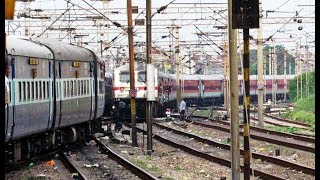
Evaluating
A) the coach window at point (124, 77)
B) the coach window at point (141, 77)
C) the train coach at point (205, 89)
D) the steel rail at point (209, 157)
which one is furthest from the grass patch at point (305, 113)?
the steel rail at point (209, 157)

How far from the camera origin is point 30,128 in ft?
53.7

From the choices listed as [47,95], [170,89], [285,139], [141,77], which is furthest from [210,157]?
[170,89]

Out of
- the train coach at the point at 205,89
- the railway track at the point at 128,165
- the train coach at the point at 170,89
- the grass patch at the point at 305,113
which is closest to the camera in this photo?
the railway track at the point at 128,165

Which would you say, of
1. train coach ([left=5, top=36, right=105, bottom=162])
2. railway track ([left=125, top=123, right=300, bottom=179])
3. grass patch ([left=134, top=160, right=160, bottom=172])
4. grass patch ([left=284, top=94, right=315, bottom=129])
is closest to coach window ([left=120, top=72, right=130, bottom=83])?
grass patch ([left=284, top=94, right=315, bottom=129])

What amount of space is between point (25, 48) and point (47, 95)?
2074mm

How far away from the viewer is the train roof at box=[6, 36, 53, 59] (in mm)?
15274

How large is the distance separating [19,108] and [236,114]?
5084 millimetres

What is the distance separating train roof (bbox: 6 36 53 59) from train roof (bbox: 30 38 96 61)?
74 cm

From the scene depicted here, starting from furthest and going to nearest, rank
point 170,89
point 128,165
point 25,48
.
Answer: point 170,89 → point 128,165 → point 25,48

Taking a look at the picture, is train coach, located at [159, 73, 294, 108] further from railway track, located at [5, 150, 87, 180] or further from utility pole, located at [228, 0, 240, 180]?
utility pole, located at [228, 0, 240, 180]

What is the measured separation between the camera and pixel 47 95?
1823 centimetres

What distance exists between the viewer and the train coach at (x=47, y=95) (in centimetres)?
1524

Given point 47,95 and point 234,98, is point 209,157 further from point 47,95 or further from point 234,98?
point 234,98

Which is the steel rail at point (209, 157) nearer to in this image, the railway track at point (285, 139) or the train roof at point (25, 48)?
the railway track at point (285, 139)
